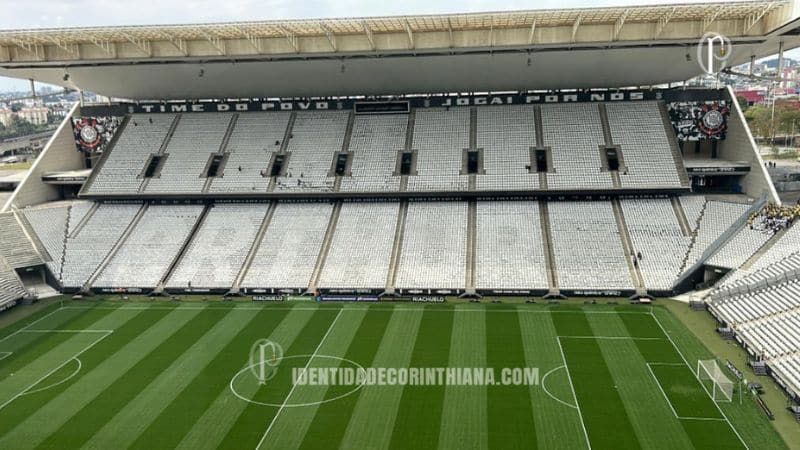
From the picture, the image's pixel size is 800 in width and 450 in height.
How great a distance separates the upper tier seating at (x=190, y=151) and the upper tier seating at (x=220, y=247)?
10.9ft

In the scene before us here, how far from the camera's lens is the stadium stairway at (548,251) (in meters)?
38.0

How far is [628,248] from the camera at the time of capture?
40531 mm

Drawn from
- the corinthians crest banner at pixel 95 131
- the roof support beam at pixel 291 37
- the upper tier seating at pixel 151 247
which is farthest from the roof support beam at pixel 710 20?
the corinthians crest banner at pixel 95 131

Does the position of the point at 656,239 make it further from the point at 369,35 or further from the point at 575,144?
the point at 369,35

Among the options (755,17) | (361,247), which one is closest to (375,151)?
(361,247)

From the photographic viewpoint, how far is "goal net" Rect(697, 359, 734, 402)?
24672 millimetres

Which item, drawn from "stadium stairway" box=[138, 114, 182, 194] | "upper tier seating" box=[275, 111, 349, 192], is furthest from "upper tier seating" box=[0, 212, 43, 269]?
"upper tier seating" box=[275, 111, 349, 192]

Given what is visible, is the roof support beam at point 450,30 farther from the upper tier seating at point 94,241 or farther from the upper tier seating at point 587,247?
the upper tier seating at point 94,241

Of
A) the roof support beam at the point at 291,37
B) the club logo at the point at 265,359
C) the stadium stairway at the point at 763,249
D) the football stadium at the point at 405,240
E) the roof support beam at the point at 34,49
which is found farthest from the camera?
the roof support beam at the point at 34,49

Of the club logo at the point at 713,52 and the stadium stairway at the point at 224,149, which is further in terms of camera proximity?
the stadium stairway at the point at 224,149

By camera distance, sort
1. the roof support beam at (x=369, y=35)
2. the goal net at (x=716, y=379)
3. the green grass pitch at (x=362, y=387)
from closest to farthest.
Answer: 1. the green grass pitch at (x=362, y=387)
2. the goal net at (x=716, y=379)
3. the roof support beam at (x=369, y=35)

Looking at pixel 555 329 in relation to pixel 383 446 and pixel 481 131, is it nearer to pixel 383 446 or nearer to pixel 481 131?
pixel 383 446

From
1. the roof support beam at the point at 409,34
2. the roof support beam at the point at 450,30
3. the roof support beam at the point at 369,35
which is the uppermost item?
the roof support beam at the point at 450,30

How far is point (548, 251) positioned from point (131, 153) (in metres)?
33.8
